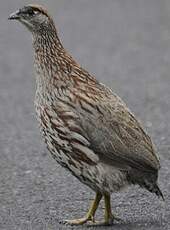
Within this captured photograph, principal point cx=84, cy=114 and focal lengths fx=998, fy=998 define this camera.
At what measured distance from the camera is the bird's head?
7.82m

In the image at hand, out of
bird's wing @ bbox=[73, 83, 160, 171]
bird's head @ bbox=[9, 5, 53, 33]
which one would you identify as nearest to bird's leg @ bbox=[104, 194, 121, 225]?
bird's wing @ bbox=[73, 83, 160, 171]

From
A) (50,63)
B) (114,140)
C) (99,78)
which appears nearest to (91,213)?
(114,140)

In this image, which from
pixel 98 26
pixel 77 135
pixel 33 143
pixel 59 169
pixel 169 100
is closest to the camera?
pixel 77 135

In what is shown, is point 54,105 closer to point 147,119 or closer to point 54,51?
point 54,51

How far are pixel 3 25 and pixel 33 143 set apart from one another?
855 cm

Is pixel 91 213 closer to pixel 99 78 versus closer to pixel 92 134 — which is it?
pixel 92 134

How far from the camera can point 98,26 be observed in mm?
18656

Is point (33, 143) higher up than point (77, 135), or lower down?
higher up

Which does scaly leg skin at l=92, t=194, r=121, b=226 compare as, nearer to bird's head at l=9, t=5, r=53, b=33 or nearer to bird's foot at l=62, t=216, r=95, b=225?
bird's foot at l=62, t=216, r=95, b=225

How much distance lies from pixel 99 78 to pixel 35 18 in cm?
662

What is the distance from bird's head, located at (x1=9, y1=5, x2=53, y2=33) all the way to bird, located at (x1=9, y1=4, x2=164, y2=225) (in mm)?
358

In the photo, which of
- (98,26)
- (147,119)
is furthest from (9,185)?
(98,26)

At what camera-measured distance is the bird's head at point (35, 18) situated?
25.7 ft

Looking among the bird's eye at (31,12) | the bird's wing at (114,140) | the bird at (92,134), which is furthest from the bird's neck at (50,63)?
the bird's wing at (114,140)
